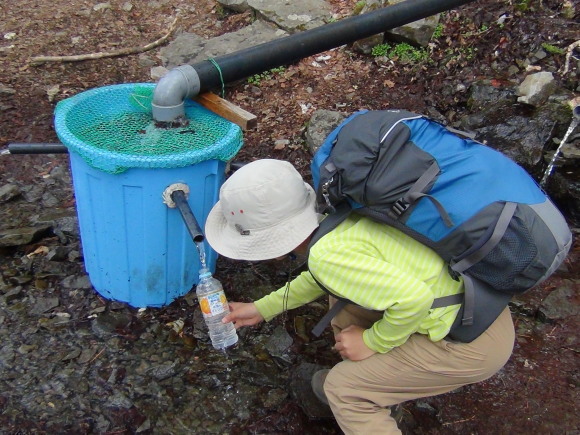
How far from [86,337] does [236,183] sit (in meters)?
1.45

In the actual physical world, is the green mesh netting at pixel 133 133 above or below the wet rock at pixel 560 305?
above

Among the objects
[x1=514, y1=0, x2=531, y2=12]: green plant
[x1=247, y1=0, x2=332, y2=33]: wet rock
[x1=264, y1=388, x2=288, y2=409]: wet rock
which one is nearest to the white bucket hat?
[x1=264, y1=388, x2=288, y2=409]: wet rock

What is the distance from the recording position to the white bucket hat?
203 cm

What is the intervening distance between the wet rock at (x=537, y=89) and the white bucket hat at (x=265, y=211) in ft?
8.49

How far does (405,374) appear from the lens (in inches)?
86.7

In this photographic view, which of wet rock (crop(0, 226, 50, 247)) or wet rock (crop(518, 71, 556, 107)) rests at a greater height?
wet rock (crop(518, 71, 556, 107))

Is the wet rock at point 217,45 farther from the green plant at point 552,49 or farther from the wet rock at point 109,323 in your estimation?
the wet rock at point 109,323

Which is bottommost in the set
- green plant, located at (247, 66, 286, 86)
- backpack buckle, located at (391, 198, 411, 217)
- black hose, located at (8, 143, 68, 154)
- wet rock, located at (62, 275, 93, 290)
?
wet rock, located at (62, 275, 93, 290)

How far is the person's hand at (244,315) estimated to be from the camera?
2.51 m

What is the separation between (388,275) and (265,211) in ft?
1.53

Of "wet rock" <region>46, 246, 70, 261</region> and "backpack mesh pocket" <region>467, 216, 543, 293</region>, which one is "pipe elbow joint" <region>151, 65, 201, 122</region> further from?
"backpack mesh pocket" <region>467, 216, 543, 293</region>

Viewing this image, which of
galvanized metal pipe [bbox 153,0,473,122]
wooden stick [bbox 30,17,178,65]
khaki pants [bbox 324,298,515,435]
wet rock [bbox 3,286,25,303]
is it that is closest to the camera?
khaki pants [bbox 324,298,515,435]

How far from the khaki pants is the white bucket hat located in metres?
0.57

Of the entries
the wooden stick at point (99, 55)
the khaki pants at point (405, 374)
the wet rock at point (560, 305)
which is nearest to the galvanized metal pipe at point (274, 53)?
the khaki pants at point (405, 374)
